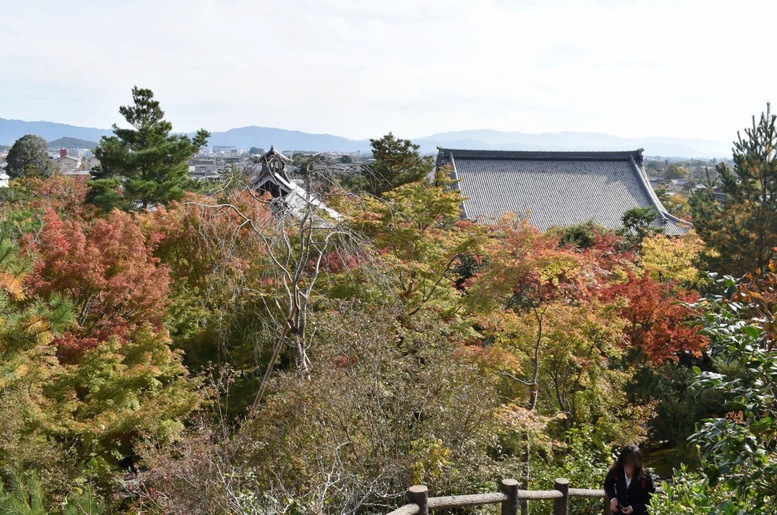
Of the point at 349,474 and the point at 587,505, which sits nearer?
the point at 349,474

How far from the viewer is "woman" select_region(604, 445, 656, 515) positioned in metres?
4.75

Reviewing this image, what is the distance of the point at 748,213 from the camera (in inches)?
382

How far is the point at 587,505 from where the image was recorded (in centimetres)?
645

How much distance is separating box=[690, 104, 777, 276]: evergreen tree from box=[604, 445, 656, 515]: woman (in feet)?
20.0

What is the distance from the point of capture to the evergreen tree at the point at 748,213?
372 inches

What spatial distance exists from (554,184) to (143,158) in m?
20.2

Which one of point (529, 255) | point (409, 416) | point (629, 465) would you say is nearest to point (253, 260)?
point (529, 255)

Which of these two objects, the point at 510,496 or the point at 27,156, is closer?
the point at 510,496

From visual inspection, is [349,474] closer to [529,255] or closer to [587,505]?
[587,505]

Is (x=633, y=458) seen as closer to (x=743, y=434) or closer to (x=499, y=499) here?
(x=499, y=499)

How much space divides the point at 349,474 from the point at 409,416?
2.73ft

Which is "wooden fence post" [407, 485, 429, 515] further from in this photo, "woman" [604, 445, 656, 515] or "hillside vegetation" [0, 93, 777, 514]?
"woman" [604, 445, 656, 515]

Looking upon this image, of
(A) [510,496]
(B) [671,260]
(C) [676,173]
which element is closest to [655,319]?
(B) [671,260]

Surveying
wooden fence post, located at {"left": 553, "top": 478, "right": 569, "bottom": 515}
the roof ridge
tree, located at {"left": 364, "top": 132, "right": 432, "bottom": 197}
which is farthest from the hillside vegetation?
the roof ridge
